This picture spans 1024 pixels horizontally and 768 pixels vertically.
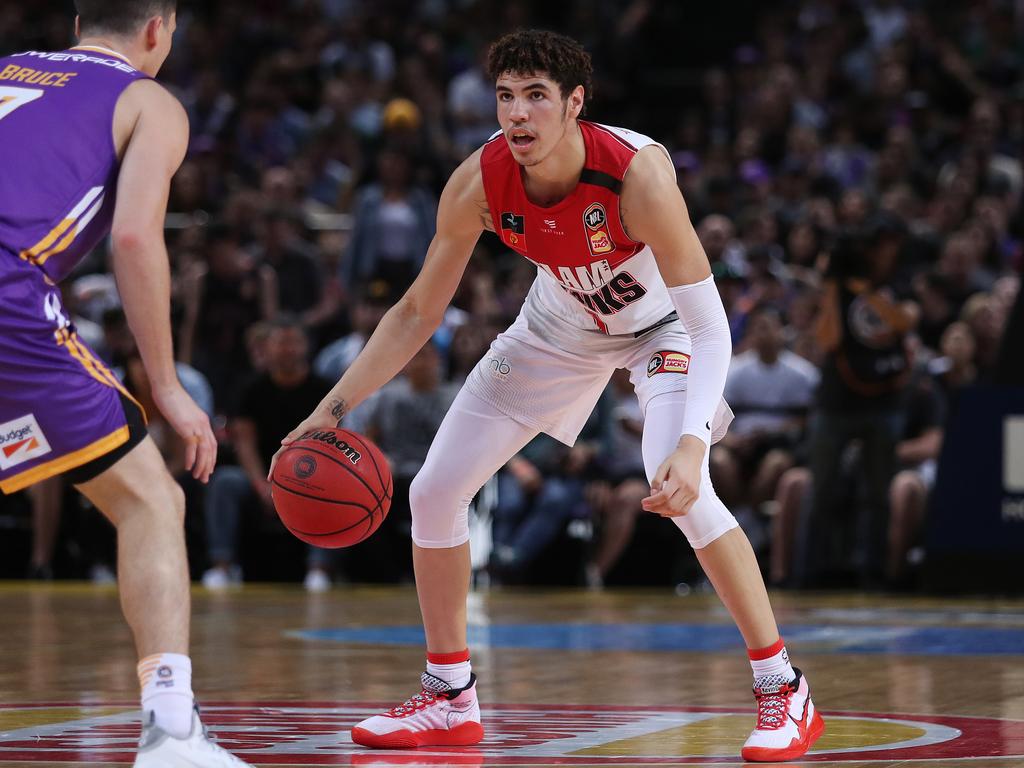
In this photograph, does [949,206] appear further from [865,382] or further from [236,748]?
[236,748]

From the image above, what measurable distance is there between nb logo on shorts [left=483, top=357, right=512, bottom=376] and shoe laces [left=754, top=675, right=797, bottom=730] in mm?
1205

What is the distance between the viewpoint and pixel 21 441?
3982 mm

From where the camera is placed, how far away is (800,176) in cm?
1483

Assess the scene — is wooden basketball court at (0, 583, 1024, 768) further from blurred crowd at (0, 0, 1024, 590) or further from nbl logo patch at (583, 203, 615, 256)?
nbl logo patch at (583, 203, 615, 256)

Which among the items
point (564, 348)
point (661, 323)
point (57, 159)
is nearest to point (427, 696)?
point (564, 348)

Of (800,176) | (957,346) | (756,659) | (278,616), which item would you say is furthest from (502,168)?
(800,176)

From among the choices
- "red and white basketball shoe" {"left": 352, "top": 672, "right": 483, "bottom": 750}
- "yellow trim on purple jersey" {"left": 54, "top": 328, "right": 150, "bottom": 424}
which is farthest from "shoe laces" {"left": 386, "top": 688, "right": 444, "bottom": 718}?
"yellow trim on purple jersey" {"left": 54, "top": 328, "right": 150, "bottom": 424}

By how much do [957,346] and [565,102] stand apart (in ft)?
24.3

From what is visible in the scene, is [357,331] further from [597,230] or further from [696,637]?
[597,230]

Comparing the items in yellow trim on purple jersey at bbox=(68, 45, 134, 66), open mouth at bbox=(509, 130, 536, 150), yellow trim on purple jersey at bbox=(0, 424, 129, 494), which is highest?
yellow trim on purple jersey at bbox=(68, 45, 134, 66)

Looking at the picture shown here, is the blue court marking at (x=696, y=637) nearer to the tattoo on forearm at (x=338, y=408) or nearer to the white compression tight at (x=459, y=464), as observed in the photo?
the white compression tight at (x=459, y=464)

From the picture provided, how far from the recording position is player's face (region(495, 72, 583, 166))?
194 inches

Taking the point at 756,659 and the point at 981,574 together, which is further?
the point at 981,574

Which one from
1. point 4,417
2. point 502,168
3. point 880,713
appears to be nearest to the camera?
point 4,417
